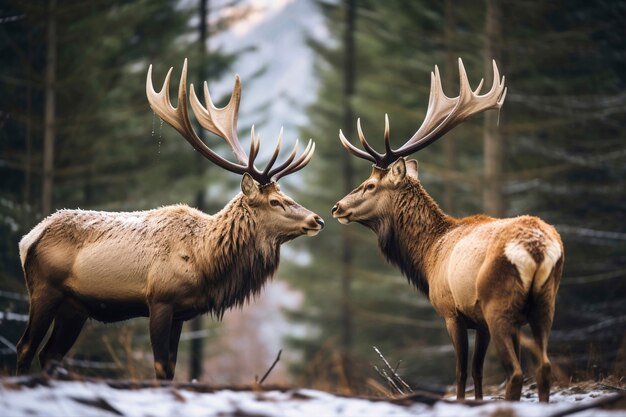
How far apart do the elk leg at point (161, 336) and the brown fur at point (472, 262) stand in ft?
6.63

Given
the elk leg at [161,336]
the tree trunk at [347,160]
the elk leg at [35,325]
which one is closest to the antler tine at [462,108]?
the elk leg at [161,336]

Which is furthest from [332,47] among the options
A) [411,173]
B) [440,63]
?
[411,173]

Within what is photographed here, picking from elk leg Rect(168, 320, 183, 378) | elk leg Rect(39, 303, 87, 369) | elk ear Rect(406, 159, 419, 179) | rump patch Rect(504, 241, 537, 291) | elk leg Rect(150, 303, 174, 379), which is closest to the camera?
rump patch Rect(504, 241, 537, 291)

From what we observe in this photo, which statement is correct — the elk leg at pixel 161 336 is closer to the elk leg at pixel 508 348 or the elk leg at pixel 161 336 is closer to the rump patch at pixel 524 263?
the elk leg at pixel 508 348

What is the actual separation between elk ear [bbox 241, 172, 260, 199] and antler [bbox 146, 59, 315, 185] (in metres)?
0.09

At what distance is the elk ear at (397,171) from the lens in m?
7.21

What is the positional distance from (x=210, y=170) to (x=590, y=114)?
8.67 m

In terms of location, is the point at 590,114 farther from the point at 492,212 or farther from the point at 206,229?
the point at 206,229

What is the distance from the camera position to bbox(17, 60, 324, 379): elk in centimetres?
607

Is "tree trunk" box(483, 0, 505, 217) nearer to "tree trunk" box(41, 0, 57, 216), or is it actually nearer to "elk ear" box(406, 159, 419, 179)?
"elk ear" box(406, 159, 419, 179)

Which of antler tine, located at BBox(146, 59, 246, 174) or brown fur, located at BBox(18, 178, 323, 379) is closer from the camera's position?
brown fur, located at BBox(18, 178, 323, 379)

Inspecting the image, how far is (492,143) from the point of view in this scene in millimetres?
14562

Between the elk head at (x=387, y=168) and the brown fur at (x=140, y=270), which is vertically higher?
the elk head at (x=387, y=168)


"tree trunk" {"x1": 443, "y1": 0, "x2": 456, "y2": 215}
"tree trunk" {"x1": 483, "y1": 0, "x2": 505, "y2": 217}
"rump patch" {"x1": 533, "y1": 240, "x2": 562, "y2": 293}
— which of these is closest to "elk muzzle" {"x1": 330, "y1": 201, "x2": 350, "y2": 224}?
"rump patch" {"x1": 533, "y1": 240, "x2": 562, "y2": 293}
